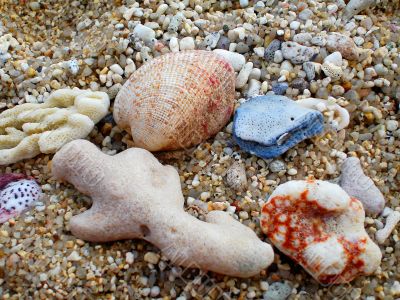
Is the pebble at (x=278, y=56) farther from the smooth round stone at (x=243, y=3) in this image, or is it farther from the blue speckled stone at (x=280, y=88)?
the smooth round stone at (x=243, y=3)

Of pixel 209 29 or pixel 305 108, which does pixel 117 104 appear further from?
pixel 305 108

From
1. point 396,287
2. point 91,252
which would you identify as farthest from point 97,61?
point 396,287

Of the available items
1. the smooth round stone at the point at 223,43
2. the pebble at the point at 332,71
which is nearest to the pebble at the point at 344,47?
the pebble at the point at 332,71

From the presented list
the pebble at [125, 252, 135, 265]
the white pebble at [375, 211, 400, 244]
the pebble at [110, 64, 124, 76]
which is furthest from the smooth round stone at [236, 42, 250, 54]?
the pebble at [125, 252, 135, 265]

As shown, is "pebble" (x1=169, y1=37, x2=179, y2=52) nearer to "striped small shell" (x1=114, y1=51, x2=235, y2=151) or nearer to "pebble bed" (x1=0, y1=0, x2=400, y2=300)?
"pebble bed" (x1=0, y1=0, x2=400, y2=300)

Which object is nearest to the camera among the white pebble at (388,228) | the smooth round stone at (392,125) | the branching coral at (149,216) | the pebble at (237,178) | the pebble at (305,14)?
the branching coral at (149,216)

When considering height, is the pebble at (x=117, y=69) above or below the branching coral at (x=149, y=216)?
above
